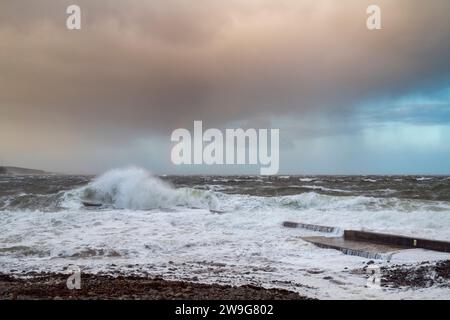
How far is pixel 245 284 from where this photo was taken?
21.6 feet

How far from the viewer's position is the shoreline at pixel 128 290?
18.3 ft

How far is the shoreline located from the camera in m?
5.59

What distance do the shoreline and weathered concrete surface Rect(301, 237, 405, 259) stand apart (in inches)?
145

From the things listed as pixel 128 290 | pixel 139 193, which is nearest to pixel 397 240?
pixel 128 290

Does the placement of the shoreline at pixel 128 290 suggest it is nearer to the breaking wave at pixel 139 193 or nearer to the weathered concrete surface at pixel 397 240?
the weathered concrete surface at pixel 397 240

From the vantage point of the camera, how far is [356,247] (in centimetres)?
974

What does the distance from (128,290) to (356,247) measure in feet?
18.6

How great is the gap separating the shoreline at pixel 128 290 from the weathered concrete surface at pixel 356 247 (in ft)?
12.1

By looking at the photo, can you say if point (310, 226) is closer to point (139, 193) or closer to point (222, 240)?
point (222, 240)

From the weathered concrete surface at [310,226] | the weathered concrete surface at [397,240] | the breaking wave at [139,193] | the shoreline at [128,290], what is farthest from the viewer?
the breaking wave at [139,193]

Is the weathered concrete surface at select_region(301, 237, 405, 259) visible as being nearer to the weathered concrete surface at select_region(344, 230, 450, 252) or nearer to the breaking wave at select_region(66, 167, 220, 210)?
the weathered concrete surface at select_region(344, 230, 450, 252)

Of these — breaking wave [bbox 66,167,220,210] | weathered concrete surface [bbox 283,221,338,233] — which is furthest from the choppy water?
breaking wave [bbox 66,167,220,210]

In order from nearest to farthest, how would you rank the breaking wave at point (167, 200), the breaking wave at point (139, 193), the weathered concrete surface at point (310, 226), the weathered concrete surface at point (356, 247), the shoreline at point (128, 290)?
the shoreline at point (128, 290)
the weathered concrete surface at point (356, 247)
the weathered concrete surface at point (310, 226)
the breaking wave at point (167, 200)
the breaking wave at point (139, 193)

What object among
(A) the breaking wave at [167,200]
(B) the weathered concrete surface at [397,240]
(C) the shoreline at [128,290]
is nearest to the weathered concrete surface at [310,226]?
(B) the weathered concrete surface at [397,240]
